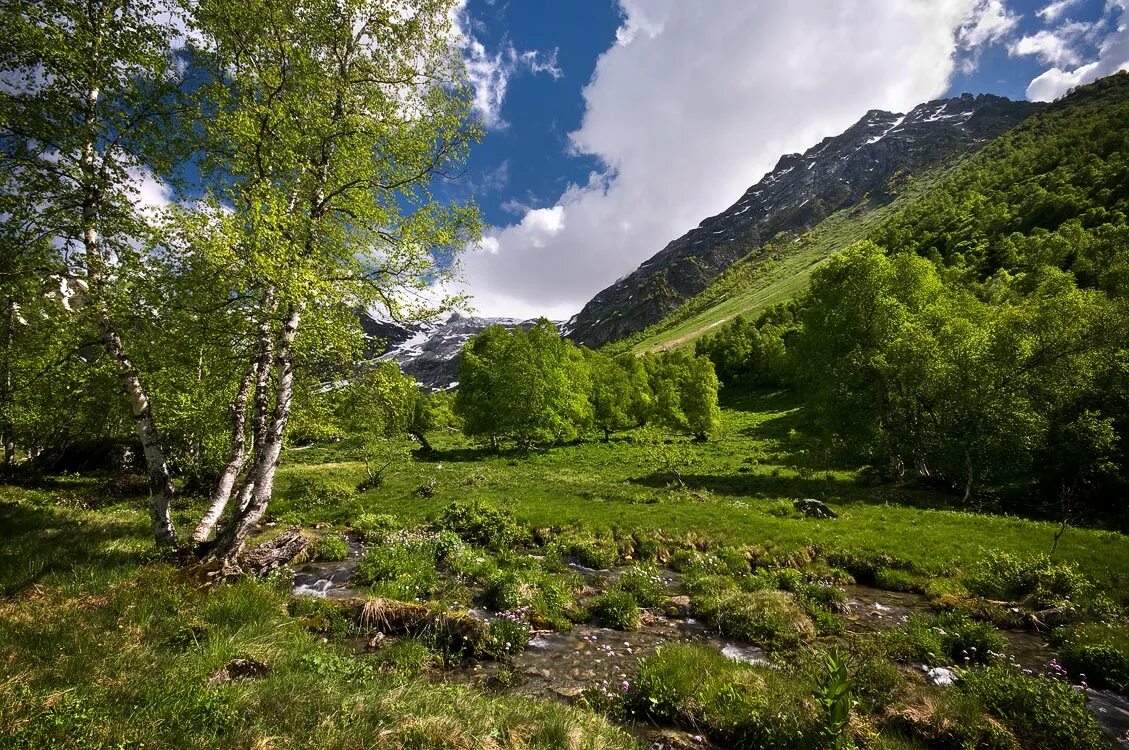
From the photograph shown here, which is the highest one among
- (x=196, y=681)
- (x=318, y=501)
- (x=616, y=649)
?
(x=196, y=681)

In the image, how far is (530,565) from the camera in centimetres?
1712

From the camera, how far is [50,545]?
12.2m

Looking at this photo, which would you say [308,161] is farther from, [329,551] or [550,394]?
[550,394]

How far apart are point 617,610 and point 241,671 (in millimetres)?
9285

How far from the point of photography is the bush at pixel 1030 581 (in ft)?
47.1

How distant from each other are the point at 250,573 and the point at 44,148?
1119cm

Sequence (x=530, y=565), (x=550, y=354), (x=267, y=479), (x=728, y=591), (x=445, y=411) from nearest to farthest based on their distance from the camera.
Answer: (x=267, y=479)
(x=728, y=591)
(x=530, y=565)
(x=550, y=354)
(x=445, y=411)

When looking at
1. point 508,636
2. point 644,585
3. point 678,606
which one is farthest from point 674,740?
point 644,585

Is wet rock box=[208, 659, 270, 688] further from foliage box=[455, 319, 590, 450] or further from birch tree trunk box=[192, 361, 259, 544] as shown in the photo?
foliage box=[455, 319, 590, 450]

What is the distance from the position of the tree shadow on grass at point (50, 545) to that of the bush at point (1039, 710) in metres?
19.4

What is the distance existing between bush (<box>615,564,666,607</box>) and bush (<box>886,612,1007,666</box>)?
6352 millimetres

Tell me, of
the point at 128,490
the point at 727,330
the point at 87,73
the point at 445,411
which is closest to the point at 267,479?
the point at 87,73

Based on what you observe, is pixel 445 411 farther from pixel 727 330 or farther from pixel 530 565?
pixel 530 565

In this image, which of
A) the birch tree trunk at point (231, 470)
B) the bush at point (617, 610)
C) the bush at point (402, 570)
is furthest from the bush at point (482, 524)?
the birch tree trunk at point (231, 470)
